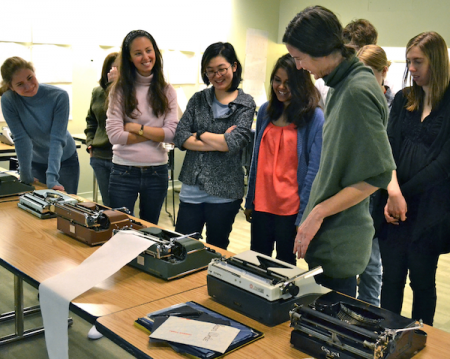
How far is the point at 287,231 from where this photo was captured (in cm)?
217

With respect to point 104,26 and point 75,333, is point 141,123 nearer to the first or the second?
point 75,333

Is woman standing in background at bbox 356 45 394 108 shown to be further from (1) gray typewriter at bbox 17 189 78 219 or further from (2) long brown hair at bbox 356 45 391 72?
(1) gray typewriter at bbox 17 189 78 219

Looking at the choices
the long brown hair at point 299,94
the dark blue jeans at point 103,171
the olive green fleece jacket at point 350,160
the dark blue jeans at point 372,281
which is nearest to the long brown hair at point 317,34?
the olive green fleece jacket at point 350,160

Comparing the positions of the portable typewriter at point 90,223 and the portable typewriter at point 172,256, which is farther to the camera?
the portable typewriter at point 90,223

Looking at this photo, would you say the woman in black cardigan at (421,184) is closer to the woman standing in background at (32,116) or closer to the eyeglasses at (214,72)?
the eyeglasses at (214,72)

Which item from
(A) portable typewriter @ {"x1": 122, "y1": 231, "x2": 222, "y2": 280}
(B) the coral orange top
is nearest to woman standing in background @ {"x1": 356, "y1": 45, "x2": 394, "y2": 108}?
(B) the coral orange top

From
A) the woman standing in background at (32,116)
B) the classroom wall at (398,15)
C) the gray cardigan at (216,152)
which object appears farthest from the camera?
the classroom wall at (398,15)

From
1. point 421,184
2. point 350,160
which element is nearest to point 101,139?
point 421,184

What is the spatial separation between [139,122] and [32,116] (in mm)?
685

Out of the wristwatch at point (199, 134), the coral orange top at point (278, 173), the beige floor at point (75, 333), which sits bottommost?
the beige floor at point (75, 333)

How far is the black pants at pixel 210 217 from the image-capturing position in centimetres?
236

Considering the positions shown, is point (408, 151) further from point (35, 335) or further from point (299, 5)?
point (299, 5)

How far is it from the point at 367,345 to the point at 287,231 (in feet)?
3.51

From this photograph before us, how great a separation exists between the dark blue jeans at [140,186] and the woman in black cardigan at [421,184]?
116 cm
